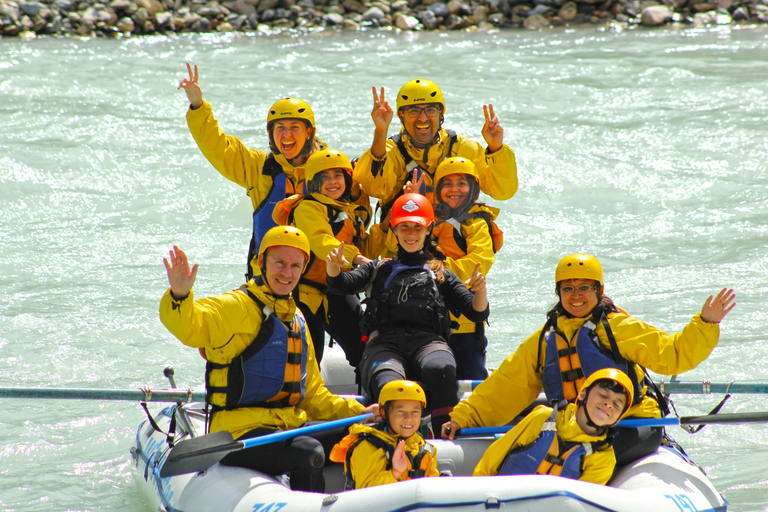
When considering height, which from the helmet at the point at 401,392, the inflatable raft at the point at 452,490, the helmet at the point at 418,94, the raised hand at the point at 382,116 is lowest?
the inflatable raft at the point at 452,490

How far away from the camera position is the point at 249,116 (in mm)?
11422

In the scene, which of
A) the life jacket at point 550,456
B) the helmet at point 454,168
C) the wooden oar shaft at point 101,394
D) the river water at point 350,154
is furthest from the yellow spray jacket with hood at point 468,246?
the river water at point 350,154

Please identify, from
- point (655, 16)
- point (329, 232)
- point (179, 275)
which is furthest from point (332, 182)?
point (655, 16)

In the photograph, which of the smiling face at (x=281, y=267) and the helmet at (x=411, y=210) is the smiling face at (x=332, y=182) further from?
the smiling face at (x=281, y=267)

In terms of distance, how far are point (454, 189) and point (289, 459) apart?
1.49 m

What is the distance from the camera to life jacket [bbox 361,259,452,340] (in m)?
3.59

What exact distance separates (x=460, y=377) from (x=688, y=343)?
4.14 ft

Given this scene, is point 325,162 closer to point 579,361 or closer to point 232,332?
point 232,332

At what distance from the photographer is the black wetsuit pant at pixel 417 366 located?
11.3 feet

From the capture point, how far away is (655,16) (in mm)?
14914

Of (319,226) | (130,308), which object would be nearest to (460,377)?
(319,226)

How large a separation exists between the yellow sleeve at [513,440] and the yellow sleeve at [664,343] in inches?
15.0

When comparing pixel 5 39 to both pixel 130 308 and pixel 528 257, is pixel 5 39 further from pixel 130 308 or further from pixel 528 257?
pixel 528 257

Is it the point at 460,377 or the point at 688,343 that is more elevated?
the point at 688,343
